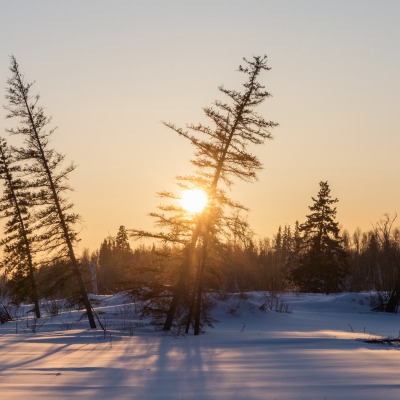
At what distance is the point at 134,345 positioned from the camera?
15.8 metres

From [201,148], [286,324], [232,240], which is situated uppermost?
[201,148]

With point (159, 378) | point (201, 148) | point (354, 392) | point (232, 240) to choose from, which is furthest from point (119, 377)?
point (201, 148)

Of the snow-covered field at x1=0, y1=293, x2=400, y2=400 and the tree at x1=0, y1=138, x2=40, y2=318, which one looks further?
the tree at x1=0, y1=138, x2=40, y2=318

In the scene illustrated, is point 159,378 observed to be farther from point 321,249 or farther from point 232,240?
point 321,249

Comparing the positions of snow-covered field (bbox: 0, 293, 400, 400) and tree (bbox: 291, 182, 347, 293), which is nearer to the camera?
snow-covered field (bbox: 0, 293, 400, 400)

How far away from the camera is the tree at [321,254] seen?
50.0 metres

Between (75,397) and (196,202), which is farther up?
(196,202)

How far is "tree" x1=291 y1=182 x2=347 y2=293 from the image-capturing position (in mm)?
49969

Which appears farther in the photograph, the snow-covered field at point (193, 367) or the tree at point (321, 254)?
the tree at point (321, 254)

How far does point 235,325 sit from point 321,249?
27377 mm

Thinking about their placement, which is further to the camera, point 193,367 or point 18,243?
point 18,243

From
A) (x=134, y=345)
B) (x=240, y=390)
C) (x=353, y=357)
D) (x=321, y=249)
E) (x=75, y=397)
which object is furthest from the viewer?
(x=321, y=249)

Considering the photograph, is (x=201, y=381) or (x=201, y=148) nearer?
(x=201, y=381)

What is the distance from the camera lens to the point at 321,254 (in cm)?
5053
